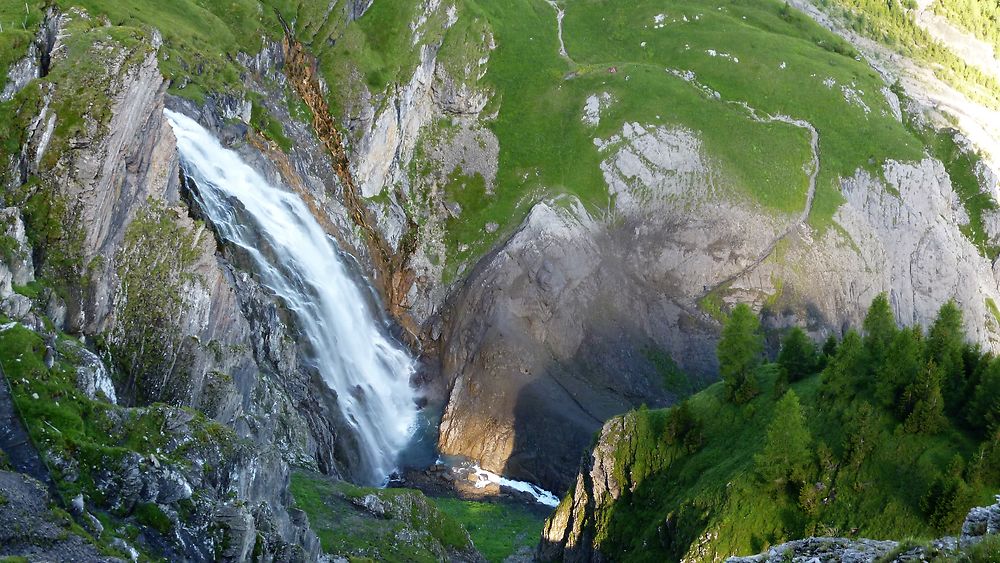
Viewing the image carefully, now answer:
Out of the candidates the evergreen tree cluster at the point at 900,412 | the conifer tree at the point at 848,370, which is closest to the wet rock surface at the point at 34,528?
the evergreen tree cluster at the point at 900,412

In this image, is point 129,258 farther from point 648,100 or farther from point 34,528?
point 648,100

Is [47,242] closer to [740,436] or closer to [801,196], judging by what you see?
[740,436]

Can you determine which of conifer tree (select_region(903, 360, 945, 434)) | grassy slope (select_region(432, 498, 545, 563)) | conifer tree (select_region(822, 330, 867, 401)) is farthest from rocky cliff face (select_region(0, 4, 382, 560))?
conifer tree (select_region(903, 360, 945, 434))

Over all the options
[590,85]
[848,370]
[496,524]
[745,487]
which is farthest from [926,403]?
[590,85]

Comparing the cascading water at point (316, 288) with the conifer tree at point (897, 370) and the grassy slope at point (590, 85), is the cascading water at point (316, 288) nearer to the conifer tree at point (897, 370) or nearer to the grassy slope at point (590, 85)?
the grassy slope at point (590, 85)

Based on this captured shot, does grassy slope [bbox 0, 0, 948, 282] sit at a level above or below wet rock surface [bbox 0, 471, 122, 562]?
above

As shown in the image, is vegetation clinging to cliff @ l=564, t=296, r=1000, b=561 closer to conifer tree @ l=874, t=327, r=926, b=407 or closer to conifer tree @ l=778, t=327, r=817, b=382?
conifer tree @ l=874, t=327, r=926, b=407
